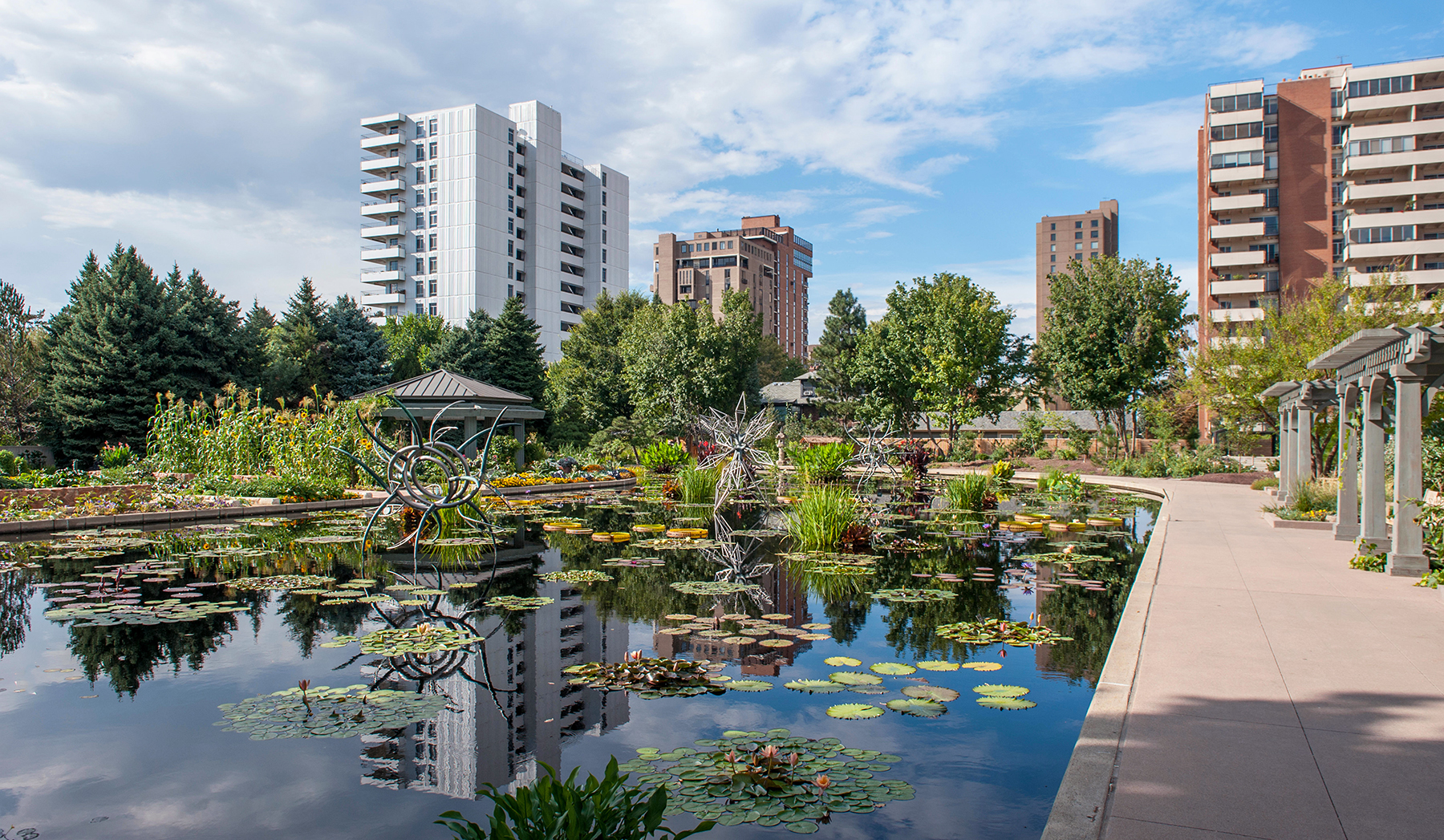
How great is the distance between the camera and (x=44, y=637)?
20.4 feet

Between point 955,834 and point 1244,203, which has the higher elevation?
point 1244,203

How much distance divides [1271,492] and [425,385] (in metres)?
22.0

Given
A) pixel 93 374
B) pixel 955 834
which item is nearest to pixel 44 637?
pixel 955 834

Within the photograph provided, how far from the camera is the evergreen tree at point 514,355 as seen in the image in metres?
34.0

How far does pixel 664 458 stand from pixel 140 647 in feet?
57.5

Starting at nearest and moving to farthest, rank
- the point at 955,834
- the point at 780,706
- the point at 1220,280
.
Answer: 1. the point at 955,834
2. the point at 780,706
3. the point at 1220,280

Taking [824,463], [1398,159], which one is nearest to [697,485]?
[824,463]

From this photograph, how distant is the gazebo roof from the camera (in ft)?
72.3

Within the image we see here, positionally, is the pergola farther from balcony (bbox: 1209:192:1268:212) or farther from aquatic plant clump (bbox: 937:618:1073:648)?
balcony (bbox: 1209:192:1268:212)

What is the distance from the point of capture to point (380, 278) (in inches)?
2601

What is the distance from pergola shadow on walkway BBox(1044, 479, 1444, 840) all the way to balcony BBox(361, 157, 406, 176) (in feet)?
225

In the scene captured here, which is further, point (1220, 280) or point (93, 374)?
point (1220, 280)

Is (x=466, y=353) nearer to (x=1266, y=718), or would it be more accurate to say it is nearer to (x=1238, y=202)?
(x=1266, y=718)

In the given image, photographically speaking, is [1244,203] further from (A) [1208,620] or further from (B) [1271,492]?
(A) [1208,620]
